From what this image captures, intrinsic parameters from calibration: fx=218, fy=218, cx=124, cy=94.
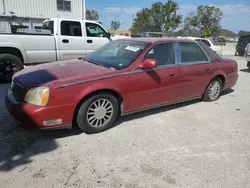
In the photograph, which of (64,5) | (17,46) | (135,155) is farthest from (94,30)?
(64,5)

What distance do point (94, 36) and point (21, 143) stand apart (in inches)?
217

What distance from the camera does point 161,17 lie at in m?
42.5

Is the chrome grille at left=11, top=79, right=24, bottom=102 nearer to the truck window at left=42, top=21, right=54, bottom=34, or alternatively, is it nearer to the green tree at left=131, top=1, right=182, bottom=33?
the truck window at left=42, top=21, right=54, bottom=34

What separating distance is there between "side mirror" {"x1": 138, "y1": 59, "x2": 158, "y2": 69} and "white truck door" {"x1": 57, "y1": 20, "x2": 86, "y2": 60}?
4.10 m

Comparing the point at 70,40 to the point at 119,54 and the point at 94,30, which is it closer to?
the point at 94,30

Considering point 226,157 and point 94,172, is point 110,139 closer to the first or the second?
point 94,172

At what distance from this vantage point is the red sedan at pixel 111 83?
3.04 m

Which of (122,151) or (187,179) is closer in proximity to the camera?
(187,179)

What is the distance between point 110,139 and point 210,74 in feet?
9.41

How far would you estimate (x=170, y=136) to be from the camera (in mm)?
3539

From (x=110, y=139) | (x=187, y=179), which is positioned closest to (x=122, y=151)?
(x=110, y=139)

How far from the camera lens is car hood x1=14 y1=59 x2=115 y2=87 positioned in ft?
10.3

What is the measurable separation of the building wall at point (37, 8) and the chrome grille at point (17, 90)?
15.7m

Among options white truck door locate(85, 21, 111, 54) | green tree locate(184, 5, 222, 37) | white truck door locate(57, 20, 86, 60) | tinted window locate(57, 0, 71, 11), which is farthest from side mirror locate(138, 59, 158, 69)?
green tree locate(184, 5, 222, 37)
